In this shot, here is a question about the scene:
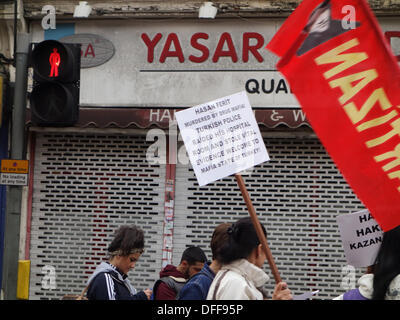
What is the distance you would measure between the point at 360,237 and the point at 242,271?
112cm

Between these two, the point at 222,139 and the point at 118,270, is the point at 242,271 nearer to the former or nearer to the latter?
the point at 222,139

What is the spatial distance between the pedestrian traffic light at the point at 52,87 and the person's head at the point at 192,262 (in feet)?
6.19

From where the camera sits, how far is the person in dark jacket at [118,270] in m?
4.99

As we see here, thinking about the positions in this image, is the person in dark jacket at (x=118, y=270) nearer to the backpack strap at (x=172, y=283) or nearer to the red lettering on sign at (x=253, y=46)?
the backpack strap at (x=172, y=283)

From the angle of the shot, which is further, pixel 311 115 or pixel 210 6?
pixel 210 6

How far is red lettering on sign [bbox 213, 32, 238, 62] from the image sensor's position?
34.4ft

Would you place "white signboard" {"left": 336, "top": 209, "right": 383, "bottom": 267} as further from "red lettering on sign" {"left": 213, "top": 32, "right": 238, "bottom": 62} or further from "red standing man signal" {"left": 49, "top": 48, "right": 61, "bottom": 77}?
"red lettering on sign" {"left": 213, "top": 32, "right": 238, "bottom": 62}

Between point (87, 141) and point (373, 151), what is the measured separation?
741 cm

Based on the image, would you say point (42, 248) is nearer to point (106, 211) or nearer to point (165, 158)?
point (106, 211)

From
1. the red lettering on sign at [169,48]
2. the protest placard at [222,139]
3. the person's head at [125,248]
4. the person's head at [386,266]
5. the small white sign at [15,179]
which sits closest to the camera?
the person's head at [386,266]

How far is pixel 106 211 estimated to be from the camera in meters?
10.7

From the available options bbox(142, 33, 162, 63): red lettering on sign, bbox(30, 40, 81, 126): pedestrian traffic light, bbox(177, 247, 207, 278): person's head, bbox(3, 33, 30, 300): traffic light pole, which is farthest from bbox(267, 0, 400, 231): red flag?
bbox(142, 33, 162, 63): red lettering on sign

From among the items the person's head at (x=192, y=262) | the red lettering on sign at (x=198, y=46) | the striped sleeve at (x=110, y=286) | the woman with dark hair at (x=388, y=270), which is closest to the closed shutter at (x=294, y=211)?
the red lettering on sign at (x=198, y=46)
